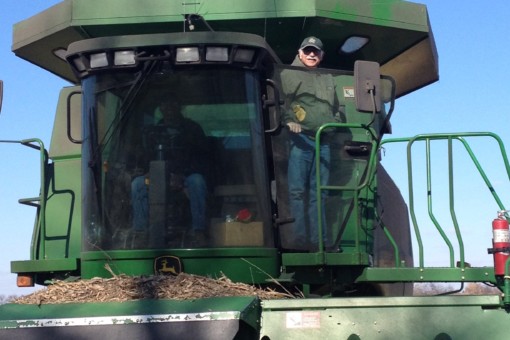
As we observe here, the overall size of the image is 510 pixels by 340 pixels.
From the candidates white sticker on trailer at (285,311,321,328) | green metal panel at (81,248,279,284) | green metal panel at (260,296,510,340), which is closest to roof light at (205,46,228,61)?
green metal panel at (81,248,279,284)

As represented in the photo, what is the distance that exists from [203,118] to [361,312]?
1.80 metres

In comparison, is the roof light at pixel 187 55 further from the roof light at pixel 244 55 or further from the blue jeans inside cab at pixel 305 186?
the blue jeans inside cab at pixel 305 186

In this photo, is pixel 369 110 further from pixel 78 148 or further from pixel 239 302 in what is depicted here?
pixel 78 148

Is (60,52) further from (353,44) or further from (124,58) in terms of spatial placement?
(353,44)

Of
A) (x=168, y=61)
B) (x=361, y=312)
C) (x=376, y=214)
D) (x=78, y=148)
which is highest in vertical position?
(x=168, y=61)

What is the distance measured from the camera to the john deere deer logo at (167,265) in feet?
20.9

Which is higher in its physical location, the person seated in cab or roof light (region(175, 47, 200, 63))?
roof light (region(175, 47, 200, 63))

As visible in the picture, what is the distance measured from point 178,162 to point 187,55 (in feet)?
2.55

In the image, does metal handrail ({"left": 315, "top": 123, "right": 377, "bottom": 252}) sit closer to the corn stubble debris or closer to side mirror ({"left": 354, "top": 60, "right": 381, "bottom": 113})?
side mirror ({"left": 354, "top": 60, "right": 381, "bottom": 113})

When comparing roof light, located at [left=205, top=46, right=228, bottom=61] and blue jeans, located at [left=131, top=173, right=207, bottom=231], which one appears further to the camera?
roof light, located at [left=205, top=46, right=228, bottom=61]

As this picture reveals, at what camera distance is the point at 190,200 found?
6.47 m

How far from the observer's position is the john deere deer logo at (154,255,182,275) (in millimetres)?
6383

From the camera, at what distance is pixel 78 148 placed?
8023 mm

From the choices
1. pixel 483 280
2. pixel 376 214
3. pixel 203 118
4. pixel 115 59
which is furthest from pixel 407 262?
pixel 115 59
